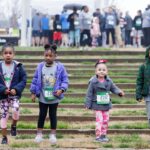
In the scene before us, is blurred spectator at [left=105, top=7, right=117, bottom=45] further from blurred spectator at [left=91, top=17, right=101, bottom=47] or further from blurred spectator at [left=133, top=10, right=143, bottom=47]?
blurred spectator at [left=133, top=10, right=143, bottom=47]

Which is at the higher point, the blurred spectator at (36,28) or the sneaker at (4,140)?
the blurred spectator at (36,28)

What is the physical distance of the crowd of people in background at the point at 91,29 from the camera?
93.0ft

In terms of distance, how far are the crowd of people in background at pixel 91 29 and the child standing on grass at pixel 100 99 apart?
14017mm

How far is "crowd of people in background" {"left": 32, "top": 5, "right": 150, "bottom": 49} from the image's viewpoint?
28.4 meters

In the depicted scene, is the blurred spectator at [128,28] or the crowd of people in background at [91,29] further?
the blurred spectator at [128,28]

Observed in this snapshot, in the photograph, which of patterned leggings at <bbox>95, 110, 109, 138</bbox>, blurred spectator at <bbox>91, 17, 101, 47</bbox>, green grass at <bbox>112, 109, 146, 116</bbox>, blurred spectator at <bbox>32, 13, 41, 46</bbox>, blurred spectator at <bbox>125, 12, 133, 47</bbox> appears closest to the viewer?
patterned leggings at <bbox>95, 110, 109, 138</bbox>

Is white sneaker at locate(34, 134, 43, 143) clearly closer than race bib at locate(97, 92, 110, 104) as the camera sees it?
Yes

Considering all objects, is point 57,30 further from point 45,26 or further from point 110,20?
point 110,20

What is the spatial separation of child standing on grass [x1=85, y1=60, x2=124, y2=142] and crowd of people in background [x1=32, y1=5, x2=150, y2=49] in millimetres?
14017

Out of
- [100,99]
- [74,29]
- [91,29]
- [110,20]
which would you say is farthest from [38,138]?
[91,29]

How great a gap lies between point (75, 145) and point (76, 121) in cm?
272

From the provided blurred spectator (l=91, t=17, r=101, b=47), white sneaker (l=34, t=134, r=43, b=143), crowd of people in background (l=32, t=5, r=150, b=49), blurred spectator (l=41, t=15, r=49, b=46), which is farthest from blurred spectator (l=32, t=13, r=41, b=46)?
white sneaker (l=34, t=134, r=43, b=143)

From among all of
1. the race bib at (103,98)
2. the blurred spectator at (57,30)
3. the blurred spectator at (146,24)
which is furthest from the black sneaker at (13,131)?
the blurred spectator at (57,30)

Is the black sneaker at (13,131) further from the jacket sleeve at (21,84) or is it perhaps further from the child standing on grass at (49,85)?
the jacket sleeve at (21,84)
